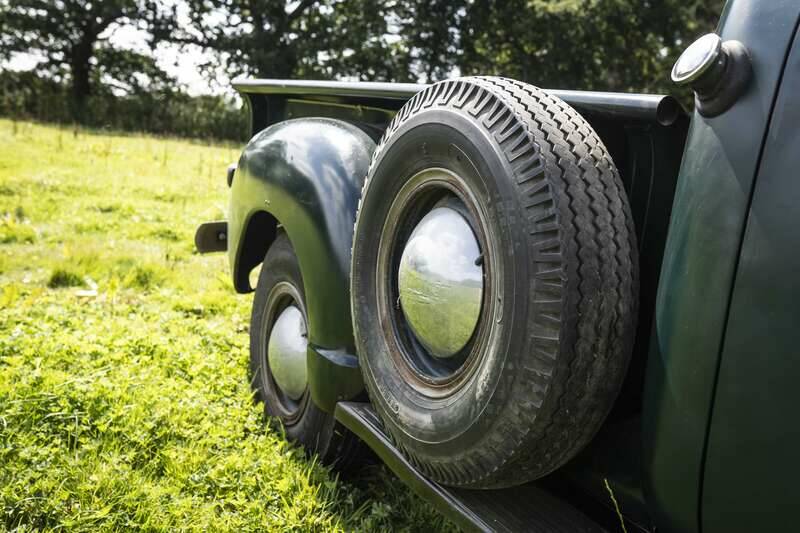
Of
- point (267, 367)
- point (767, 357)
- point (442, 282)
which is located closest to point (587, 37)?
point (267, 367)

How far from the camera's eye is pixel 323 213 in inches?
89.2

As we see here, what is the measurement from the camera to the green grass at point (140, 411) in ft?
7.22

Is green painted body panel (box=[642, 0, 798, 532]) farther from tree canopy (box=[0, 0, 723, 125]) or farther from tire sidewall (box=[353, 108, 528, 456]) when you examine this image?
tree canopy (box=[0, 0, 723, 125])

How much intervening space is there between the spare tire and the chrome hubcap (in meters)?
0.73

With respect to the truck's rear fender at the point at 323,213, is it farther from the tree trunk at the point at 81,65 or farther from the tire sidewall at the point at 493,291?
the tree trunk at the point at 81,65

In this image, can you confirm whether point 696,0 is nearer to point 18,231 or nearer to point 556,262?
point 18,231

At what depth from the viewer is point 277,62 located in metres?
24.8

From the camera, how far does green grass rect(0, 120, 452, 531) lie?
7.22ft

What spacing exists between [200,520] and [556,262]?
1461 mm

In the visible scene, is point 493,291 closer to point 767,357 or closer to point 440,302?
point 440,302

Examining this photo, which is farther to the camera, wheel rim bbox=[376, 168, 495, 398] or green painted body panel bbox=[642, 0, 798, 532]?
wheel rim bbox=[376, 168, 495, 398]

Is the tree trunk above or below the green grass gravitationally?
above

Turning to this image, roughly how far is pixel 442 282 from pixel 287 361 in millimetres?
1126

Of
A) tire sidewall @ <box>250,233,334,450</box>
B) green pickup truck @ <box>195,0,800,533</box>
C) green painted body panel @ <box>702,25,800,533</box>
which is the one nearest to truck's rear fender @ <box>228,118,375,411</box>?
green pickup truck @ <box>195,0,800,533</box>
